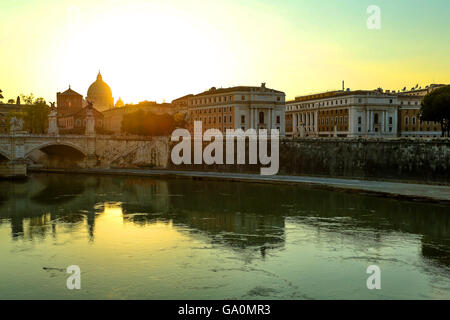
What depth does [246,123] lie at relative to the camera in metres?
94.3

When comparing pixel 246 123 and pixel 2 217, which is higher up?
pixel 246 123

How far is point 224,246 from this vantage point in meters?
23.9

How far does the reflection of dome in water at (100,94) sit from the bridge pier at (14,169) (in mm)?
104064

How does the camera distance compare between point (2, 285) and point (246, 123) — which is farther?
point (246, 123)

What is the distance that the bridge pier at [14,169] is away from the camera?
5931 cm

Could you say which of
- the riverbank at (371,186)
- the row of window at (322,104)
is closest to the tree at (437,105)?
the riverbank at (371,186)

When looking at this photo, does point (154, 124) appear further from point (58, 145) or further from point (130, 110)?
point (130, 110)

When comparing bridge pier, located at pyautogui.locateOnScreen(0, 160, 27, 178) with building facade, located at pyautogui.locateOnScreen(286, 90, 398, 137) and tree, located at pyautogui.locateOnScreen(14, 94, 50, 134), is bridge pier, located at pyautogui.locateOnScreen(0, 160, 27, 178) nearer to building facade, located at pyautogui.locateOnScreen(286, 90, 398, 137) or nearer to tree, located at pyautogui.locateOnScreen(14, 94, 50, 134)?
tree, located at pyautogui.locateOnScreen(14, 94, 50, 134)

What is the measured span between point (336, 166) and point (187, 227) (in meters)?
28.7

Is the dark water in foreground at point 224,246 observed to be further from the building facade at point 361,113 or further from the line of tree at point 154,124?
the building facade at point 361,113

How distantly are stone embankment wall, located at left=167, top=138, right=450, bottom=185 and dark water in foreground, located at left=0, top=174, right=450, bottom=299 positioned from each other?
9.73 m

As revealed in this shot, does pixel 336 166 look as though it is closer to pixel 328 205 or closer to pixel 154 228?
pixel 328 205
